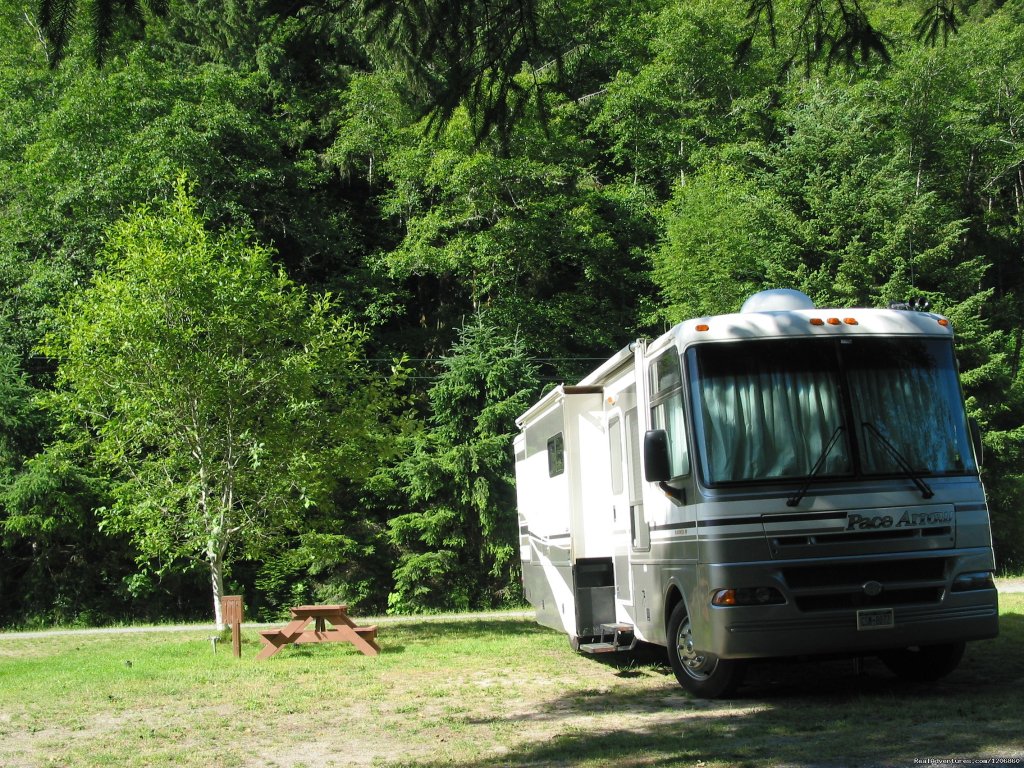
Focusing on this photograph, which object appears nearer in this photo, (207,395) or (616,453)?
(616,453)

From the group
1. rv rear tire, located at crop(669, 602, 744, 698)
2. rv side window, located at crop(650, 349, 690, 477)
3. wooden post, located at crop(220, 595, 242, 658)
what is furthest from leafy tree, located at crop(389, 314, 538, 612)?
rv rear tire, located at crop(669, 602, 744, 698)

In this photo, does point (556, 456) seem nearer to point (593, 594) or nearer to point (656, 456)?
point (593, 594)

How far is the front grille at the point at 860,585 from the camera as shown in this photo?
7.70 m

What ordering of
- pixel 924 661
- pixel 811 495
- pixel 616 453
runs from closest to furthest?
1. pixel 811 495
2. pixel 924 661
3. pixel 616 453

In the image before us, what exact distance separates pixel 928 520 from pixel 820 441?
976mm

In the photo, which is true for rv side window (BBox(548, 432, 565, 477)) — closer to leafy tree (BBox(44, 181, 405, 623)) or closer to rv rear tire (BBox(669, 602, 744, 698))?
rv rear tire (BBox(669, 602, 744, 698))

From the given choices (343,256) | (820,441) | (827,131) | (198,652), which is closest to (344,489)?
(343,256)

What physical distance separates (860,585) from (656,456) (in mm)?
1757

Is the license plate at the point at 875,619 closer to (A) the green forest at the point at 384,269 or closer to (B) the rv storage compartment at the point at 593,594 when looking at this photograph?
(B) the rv storage compartment at the point at 593,594

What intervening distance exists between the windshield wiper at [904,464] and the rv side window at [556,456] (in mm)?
4294

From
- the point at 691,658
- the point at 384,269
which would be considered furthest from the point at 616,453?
the point at 384,269

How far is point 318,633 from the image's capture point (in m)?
14.4

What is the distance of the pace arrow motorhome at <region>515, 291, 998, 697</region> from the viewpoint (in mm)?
7688

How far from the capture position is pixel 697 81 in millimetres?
34938
